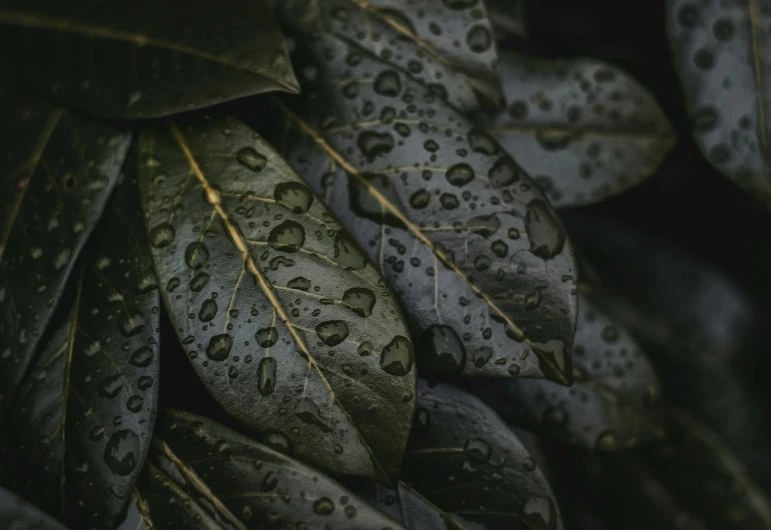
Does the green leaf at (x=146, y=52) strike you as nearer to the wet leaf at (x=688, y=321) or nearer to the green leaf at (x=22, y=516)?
the green leaf at (x=22, y=516)

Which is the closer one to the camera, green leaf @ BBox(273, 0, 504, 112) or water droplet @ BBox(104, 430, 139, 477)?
water droplet @ BBox(104, 430, 139, 477)

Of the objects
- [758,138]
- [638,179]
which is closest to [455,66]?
[638,179]

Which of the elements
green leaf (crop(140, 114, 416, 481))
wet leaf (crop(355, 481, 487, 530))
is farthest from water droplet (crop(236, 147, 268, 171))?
wet leaf (crop(355, 481, 487, 530))

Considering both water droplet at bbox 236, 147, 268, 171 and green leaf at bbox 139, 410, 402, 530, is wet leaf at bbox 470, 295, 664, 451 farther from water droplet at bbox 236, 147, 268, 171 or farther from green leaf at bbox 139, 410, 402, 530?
water droplet at bbox 236, 147, 268, 171

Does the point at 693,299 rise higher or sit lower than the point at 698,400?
higher

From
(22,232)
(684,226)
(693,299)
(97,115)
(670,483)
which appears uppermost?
(97,115)

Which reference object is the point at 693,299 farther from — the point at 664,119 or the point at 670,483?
the point at 664,119
